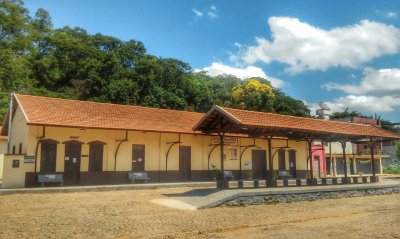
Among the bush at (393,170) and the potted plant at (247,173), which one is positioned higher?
the potted plant at (247,173)

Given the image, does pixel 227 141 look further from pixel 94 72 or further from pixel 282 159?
pixel 94 72

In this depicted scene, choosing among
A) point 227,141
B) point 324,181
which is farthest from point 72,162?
point 324,181

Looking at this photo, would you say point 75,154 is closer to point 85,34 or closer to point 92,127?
point 92,127

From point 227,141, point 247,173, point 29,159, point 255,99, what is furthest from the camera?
point 255,99

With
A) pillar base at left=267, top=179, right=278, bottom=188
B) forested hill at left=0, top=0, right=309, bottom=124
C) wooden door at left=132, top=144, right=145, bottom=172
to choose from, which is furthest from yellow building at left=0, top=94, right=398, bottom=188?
forested hill at left=0, top=0, right=309, bottom=124

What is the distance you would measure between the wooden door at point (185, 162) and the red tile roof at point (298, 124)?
21.8ft

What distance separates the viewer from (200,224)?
31.2 feet

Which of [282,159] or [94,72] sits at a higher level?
[94,72]

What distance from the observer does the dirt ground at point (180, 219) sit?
27.4 feet

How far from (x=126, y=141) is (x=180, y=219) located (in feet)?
34.4

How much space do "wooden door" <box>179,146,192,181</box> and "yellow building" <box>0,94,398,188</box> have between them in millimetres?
60

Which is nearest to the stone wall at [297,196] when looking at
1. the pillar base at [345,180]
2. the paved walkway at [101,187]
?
the pillar base at [345,180]

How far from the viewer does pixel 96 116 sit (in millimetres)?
19844

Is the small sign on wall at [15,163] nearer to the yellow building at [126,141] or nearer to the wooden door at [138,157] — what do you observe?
the yellow building at [126,141]
